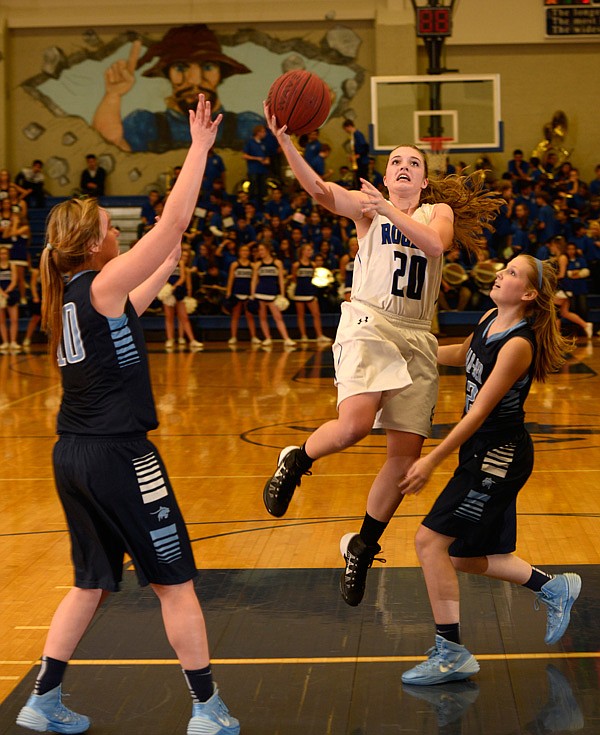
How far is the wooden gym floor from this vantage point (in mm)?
3344

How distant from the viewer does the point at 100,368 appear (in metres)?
3.08

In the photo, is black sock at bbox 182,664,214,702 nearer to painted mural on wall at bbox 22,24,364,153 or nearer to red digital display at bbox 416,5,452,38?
red digital display at bbox 416,5,452,38

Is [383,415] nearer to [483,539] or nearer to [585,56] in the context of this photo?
[483,539]

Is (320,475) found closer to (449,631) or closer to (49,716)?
(449,631)

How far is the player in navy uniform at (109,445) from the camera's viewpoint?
10.0 ft

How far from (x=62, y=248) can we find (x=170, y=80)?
19.0 m

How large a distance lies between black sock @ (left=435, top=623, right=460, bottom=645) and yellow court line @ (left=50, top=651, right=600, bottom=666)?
220 mm

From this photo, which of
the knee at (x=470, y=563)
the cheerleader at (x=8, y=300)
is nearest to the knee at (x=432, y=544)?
the knee at (x=470, y=563)

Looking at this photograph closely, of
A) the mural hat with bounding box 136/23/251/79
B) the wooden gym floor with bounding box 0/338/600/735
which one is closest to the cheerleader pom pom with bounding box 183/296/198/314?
the mural hat with bounding box 136/23/251/79

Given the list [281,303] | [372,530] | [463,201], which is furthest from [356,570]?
[281,303]

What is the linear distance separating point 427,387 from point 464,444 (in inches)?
19.8

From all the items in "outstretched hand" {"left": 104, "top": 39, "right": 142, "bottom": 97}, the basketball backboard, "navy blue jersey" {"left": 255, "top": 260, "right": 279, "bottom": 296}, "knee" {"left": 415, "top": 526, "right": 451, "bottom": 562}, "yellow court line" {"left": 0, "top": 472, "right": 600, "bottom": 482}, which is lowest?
"yellow court line" {"left": 0, "top": 472, "right": 600, "bottom": 482}

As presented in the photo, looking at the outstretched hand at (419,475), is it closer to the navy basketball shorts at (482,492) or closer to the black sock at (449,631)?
the navy basketball shorts at (482,492)

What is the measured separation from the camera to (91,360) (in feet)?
10.1
